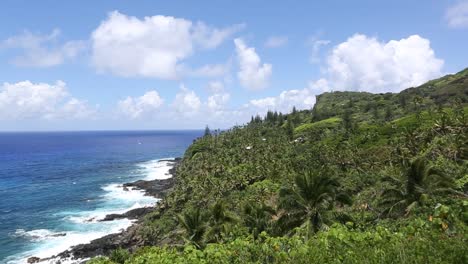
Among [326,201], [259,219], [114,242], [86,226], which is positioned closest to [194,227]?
[259,219]

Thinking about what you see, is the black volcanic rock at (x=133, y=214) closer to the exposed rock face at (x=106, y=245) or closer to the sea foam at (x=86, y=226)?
the sea foam at (x=86, y=226)

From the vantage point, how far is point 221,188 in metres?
89.1

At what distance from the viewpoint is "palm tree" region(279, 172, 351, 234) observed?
3216 centimetres

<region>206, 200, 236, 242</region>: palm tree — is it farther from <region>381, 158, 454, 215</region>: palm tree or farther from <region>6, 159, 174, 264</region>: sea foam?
<region>6, 159, 174, 264</region>: sea foam

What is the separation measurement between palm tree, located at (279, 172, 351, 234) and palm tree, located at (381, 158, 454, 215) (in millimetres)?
4360

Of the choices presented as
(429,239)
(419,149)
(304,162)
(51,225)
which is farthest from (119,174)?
(429,239)

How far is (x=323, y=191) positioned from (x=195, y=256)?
1668cm

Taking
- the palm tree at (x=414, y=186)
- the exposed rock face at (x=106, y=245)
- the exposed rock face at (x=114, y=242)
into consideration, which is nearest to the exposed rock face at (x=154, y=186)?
the exposed rock face at (x=114, y=242)

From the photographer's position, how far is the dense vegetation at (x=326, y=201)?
44.8ft

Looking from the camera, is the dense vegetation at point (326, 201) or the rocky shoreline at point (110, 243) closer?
the dense vegetation at point (326, 201)

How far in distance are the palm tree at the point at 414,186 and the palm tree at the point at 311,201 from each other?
436 centimetres

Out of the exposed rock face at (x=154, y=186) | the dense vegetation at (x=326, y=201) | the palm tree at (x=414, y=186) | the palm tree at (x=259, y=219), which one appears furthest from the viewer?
the exposed rock face at (x=154, y=186)

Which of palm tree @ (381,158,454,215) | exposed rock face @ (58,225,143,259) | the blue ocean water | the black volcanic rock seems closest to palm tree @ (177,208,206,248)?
palm tree @ (381,158,454,215)

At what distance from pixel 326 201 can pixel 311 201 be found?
1338 mm
